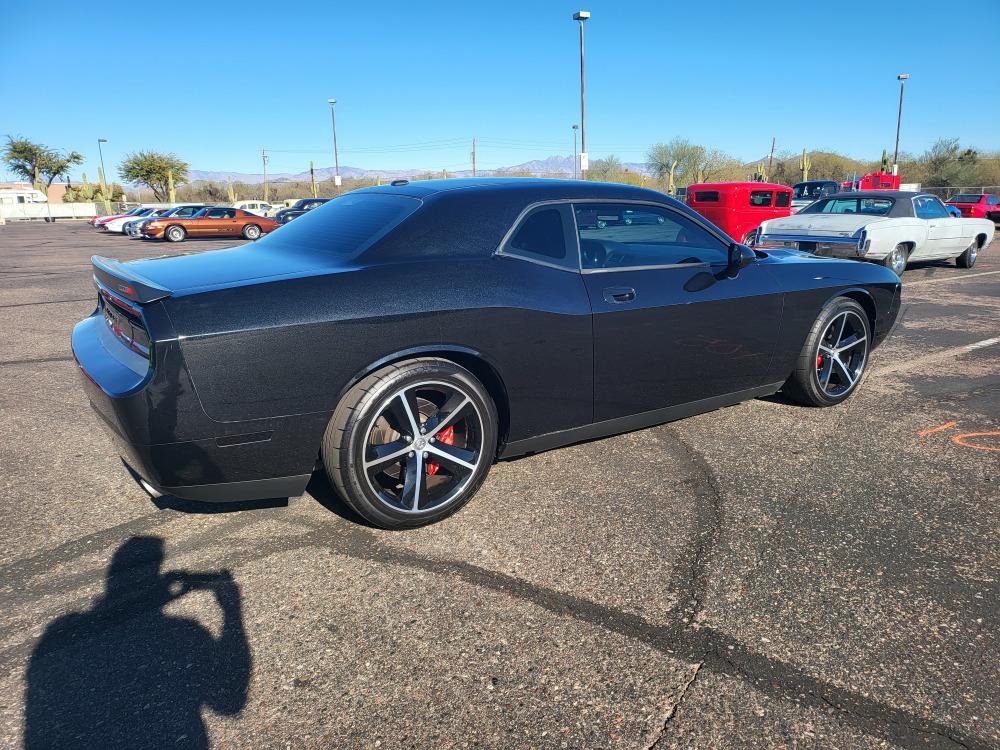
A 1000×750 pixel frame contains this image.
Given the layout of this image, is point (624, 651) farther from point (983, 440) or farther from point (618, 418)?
point (983, 440)

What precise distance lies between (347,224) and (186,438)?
1.35 meters

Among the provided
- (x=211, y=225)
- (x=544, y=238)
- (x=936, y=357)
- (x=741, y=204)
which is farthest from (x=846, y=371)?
(x=211, y=225)

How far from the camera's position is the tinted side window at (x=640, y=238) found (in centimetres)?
353

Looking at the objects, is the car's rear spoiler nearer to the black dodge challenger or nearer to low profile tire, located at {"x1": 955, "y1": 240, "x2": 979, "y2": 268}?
the black dodge challenger

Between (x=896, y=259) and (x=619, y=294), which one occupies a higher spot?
(x=619, y=294)

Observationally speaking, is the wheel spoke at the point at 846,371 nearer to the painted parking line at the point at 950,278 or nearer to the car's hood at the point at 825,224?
the car's hood at the point at 825,224

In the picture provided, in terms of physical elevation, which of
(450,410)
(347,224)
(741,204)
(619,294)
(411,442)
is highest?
(741,204)

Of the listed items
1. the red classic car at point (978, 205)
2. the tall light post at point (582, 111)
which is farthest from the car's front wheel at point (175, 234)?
the red classic car at point (978, 205)

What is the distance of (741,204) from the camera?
18047mm

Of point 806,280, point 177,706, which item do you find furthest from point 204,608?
point 806,280

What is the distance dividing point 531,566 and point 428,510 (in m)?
0.55

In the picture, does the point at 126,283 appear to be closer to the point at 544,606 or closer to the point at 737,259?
the point at 544,606

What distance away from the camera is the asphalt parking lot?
1.97 metres

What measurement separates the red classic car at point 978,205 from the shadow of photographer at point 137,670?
31493mm
